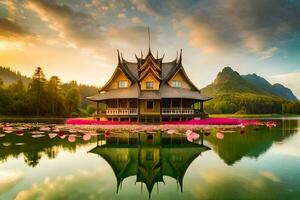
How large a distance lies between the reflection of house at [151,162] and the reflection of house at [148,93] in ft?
56.5

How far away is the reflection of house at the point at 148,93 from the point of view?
29.7 m

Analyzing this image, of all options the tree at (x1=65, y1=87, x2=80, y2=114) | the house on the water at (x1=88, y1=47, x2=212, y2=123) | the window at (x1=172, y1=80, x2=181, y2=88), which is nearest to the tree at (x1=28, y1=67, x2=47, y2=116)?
the tree at (x1=65, y1=87, x2=80, y2=114)

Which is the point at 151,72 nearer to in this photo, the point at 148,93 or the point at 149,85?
the point at 149,85

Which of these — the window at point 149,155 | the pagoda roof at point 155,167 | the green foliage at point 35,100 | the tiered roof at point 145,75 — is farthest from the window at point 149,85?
the green foliage at point 35,100

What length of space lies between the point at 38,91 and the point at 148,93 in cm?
3902

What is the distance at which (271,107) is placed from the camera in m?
119

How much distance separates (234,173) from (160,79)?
2417 cm

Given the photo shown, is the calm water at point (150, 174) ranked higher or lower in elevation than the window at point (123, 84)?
lower

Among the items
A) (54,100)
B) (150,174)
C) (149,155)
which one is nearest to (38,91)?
(54,100)

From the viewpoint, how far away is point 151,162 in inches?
356

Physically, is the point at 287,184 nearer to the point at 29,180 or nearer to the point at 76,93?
the point at 29,180

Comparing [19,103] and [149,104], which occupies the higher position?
[19,103]

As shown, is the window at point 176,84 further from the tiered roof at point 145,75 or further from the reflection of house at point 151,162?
the reflection of house at point 151,162

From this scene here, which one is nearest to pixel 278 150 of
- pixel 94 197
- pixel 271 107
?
pixel 94 197
